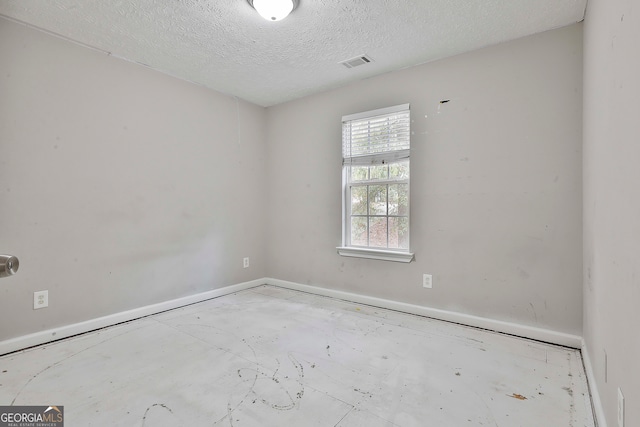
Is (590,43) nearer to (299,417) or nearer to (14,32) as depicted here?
(299,417)

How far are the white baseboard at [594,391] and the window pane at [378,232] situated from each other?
1.75 meters

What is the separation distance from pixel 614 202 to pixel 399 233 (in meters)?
1.96

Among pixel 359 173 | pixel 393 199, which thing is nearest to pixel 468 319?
pixel 393 199

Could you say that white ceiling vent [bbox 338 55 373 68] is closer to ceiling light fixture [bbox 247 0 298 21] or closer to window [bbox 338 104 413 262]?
window [bbox 338 104 413 262]

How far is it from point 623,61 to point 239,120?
3.55 metres

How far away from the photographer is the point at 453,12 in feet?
7.26

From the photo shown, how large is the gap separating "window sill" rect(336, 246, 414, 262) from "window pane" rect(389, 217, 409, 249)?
113mm

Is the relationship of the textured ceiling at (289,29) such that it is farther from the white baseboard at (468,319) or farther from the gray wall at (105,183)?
the white baseboard at (468,319)

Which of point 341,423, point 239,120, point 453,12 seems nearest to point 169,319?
point 341,423

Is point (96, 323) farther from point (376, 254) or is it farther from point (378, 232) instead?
point (378, 232)

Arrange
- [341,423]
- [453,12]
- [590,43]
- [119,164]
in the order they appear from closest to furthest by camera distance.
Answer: [341,423]
[590,43]
[453,12]
[119,164]

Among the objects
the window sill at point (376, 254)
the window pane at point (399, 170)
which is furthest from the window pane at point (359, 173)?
the window sill at point (376, 254)

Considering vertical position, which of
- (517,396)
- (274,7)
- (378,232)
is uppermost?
(274,7)

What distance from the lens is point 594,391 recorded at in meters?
1.66
